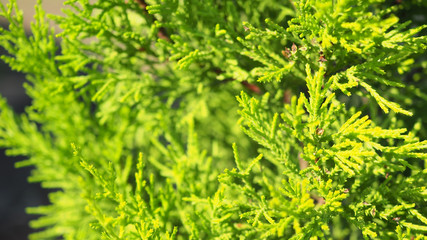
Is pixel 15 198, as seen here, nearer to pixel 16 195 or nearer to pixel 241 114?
pixel 16 195

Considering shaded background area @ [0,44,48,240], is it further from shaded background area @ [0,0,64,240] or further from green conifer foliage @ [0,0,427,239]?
green conifer foliage @ [0,0,427,239]

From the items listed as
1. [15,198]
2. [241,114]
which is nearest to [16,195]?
[15,198]

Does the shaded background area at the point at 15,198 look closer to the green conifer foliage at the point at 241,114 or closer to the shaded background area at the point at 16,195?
the shaded background area at the point at 16,195

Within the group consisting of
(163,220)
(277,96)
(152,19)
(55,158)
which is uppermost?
(152,19)

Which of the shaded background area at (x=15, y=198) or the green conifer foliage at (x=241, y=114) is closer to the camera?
the green conifer foliage at (x=241, y=114)

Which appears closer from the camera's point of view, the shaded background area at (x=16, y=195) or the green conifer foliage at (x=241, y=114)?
the green conifer foliage at (x=241, y=114)

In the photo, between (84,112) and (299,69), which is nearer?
(299,69)

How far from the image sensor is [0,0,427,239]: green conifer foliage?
1.19 m

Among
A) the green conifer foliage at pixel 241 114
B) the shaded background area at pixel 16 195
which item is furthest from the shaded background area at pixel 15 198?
the green conifer foliage at pixel 241 114

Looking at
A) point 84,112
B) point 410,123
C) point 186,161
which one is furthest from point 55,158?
point 410,123

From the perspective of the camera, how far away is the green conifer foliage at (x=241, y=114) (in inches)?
46.9

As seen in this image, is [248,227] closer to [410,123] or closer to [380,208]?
[380,208]

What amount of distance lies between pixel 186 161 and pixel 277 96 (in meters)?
0.70

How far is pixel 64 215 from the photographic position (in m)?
2.67
